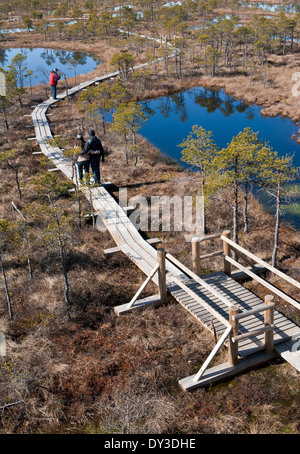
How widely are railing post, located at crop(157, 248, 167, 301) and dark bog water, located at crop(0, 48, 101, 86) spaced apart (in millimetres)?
42637

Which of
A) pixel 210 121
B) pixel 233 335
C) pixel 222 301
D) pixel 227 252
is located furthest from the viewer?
pixel 210 121

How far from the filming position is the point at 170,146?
1095 inches

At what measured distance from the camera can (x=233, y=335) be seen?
894cm

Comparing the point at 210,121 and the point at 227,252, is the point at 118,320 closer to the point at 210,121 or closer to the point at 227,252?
the point at 227,252

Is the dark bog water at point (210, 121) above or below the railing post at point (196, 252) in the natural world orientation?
below

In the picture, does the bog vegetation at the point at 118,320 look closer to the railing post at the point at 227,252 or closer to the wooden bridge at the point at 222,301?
the wooden bridge at the point at 222,301

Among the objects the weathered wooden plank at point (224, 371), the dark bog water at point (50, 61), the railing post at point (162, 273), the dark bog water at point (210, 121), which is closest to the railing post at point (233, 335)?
the weathered wooden plank at point (224, 371)

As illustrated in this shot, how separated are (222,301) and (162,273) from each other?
2.12 metres

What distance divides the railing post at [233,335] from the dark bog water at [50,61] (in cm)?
4563

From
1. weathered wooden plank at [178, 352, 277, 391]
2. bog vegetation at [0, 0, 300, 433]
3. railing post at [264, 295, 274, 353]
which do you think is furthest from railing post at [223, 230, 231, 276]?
weathered wooden plank at [178, 352, 277, 391]

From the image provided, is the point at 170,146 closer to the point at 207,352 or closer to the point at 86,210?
the point at 86,210

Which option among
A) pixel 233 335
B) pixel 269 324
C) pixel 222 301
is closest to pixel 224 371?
pixel 233 335

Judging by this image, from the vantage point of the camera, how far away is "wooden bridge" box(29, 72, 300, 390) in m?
9.01

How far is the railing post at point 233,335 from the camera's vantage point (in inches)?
346
